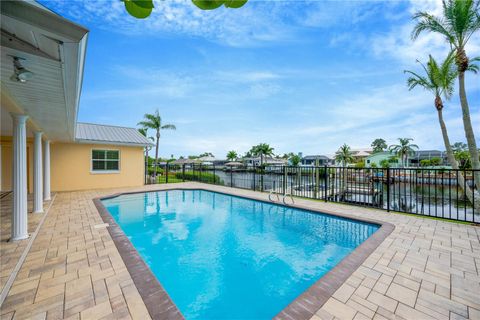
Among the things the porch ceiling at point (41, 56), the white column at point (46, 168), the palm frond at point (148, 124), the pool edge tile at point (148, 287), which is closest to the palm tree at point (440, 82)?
the pool edge tile at point (148, 287)

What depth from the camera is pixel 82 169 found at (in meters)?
10.1

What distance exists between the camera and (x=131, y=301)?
2254 mm

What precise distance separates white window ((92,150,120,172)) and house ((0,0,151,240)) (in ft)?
0.45

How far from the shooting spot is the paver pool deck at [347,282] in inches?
83.4

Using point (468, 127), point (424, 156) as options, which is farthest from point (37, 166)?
point (424, 156)

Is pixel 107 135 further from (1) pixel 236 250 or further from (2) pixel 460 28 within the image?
(2) pixel 460 28

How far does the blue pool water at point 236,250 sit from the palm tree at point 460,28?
5.76 metres

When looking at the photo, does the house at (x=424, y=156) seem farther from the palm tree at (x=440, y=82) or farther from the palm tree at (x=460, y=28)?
the palm tree at (x=460, y=28)

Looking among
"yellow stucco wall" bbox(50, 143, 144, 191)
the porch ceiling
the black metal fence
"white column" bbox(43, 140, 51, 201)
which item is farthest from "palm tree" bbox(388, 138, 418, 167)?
"white column" bbox(43, 140, 51, 201)

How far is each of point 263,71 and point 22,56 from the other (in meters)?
11.3

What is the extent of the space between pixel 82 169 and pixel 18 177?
23.8ft

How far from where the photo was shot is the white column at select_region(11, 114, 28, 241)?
12.3 feet

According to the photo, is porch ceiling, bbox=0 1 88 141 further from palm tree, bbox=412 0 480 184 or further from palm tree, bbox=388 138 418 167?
palm tree, bbox=388 138 418 167

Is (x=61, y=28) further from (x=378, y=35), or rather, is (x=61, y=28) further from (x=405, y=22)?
(x=405, y=22)
